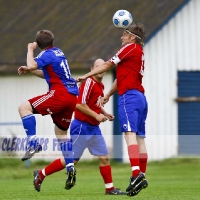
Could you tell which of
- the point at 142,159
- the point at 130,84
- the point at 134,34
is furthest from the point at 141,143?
the point at 134,34

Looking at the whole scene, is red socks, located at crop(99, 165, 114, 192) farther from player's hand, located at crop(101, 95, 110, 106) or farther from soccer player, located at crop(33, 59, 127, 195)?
player's hand, located at crop(101, 95, 110, 106)

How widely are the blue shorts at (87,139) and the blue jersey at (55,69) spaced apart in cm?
111

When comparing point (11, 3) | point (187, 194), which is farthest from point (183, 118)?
point (187, 194)

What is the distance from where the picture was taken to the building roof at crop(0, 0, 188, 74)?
25984 millimetres

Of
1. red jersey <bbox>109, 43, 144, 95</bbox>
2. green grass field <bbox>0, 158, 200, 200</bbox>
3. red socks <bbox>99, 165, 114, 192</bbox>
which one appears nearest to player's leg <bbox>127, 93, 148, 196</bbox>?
red jersey <bbox>109, 43, 144, 95</bbox>

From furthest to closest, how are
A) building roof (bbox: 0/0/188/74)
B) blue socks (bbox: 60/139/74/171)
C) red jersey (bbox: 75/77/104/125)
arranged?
building roof (bbox: 0/0/188/74), red jersey (bbox: 75/77/104/125), blue socks (bbox: 60/139/74/171)

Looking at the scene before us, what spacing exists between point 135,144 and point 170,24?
13317 mm

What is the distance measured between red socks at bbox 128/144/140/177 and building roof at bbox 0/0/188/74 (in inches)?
493

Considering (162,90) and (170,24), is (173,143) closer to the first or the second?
(162,90)

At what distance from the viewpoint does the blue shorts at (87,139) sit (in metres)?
14.9

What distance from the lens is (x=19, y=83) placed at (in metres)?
27.0

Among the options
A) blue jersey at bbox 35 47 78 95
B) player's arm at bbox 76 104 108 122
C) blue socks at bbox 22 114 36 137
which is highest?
blue jersey at bbox 35 47 78 95

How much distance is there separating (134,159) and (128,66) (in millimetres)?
1385

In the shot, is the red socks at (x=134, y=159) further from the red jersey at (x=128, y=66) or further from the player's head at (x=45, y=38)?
the player's head at (x=45, y=38)
